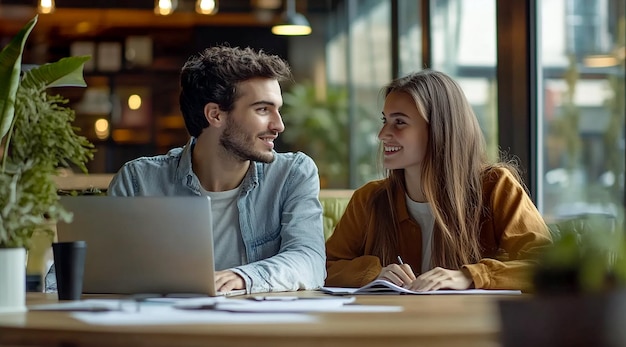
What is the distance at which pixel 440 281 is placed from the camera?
7.79 feet

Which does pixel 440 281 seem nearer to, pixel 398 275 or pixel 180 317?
pixel 398 275

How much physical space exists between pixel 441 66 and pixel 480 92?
0.78m

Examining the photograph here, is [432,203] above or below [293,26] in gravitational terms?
below

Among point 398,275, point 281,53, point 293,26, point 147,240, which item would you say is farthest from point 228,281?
point 281,53

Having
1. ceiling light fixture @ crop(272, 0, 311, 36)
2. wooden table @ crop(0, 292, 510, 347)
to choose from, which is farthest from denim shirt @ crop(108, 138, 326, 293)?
ceiling light fixture @ crop(272, 0, 311, 36)

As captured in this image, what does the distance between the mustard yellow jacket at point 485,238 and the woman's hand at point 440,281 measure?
4 cm

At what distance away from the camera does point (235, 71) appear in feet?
9.66

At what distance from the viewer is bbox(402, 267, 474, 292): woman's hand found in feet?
7.70

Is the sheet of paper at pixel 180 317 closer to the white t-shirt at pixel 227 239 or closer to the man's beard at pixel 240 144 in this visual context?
the white t-shirt at pixel 227 239

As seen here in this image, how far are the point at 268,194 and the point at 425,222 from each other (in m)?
0.48

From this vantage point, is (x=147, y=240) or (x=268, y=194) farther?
(x=268, y=194)

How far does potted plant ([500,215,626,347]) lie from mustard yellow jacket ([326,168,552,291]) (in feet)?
4.40

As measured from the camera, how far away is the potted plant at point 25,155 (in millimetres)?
1834

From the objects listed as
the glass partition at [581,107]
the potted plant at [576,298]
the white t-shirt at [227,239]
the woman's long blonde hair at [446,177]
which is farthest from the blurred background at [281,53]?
the potted plant at [576,298]
